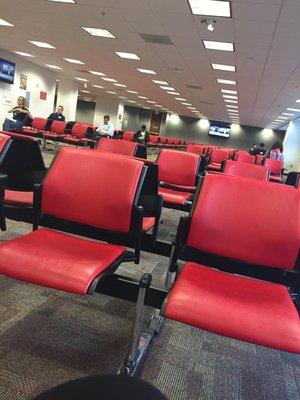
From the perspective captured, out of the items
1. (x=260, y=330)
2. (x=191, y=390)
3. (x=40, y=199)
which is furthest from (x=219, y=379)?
(x=40, y=199)

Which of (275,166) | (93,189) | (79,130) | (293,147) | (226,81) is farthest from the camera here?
→ (293,147)

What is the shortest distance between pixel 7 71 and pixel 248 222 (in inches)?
519

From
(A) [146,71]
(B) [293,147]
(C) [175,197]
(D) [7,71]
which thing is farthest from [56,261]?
(B) [293,147]

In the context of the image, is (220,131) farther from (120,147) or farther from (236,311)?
(236,311)

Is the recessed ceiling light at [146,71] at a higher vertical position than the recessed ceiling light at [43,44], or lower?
lower

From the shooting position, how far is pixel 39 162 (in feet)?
8.36

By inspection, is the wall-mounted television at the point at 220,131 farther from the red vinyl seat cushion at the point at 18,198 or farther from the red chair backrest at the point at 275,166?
the red vinyl seat cushion at the point at 18,198

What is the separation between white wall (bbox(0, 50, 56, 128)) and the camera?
12952mm

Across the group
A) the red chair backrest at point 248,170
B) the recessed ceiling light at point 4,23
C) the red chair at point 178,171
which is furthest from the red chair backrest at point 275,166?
the recessed ceiling light at point 4,23

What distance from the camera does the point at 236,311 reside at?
1.22 metres

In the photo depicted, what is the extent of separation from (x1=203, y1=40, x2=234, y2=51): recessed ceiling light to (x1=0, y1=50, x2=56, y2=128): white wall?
8235mm

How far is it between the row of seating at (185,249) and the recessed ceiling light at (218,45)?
20.0ft

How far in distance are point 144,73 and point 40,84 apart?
5293 millimetres

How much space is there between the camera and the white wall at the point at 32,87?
12952 mm
